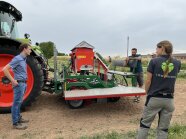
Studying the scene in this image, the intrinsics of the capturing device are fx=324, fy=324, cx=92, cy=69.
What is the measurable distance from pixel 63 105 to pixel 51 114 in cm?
83

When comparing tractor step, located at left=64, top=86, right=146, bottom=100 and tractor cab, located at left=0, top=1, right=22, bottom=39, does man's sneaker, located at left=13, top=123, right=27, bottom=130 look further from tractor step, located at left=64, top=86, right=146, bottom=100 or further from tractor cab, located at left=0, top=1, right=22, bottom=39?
tractor cab, located at left=0, top=1, right=22, bottom=39

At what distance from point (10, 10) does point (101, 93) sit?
301 cm

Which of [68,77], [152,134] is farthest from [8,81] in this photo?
[152,134]

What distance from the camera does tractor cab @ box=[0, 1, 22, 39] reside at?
738 cm

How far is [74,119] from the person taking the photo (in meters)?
6.40

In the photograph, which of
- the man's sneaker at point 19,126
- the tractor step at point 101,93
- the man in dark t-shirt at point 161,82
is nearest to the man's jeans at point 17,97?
the man's sneaker at point 19,126

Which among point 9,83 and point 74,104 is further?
point 74,104

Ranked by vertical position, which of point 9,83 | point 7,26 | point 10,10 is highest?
point 10,10

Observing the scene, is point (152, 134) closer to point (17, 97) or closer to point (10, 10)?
point (17, 97)

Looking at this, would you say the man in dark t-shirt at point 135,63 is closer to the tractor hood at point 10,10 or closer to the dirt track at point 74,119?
the dirt track at point 74,119

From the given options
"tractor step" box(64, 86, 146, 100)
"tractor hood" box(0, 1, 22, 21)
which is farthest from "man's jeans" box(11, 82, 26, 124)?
"tractor hood" box(0, 1, 22, 21)

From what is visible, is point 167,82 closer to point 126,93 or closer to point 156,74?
point 156,74

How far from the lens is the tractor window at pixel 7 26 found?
7.34 m

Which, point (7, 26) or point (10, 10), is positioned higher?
point (10, 10)
